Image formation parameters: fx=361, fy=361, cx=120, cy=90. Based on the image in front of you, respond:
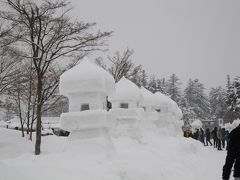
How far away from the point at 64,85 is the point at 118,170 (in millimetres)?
2966

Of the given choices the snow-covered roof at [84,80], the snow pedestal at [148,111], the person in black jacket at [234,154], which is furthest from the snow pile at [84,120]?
the snow pedestal at [148,111]

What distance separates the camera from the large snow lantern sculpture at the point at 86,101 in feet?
31.7

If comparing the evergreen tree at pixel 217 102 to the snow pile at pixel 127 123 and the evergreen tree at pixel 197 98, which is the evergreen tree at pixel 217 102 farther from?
the snow pile at pixel 127 123

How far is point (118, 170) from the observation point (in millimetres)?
8195

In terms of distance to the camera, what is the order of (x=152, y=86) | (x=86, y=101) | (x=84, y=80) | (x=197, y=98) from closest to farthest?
1. (x=84, y=80)
2. (x=86, y=101)
3. (x=152, y=86)
4. (x=197, y=98)

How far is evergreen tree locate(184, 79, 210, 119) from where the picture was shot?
77688 mm

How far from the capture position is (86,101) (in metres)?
10.1

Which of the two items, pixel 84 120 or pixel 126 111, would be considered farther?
pixel 126 111

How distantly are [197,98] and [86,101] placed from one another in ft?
235

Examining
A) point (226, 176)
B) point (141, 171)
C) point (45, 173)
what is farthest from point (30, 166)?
point (226, 176)

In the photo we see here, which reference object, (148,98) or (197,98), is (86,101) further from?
(197,98)

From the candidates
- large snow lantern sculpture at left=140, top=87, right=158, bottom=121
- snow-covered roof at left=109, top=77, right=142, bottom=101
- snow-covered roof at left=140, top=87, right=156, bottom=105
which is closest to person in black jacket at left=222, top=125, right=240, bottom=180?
snow-covered roof at left=109, top=77, right=142, bottom=101

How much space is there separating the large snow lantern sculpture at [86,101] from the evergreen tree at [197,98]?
224 ft

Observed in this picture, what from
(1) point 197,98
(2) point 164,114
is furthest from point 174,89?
(2) point 164,114
